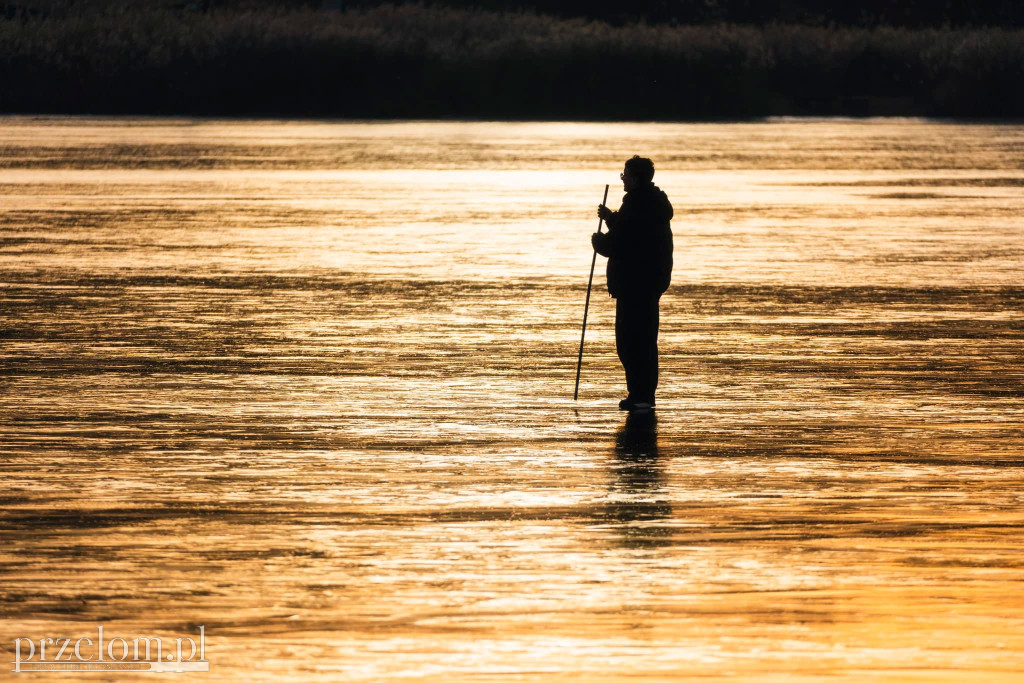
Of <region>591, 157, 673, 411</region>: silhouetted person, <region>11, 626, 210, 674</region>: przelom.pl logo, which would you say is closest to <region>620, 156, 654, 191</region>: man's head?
<region>591, 157, 673, 411</region>: silhouetted person

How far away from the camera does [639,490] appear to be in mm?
8820

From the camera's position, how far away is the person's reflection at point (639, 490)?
797 centimetres

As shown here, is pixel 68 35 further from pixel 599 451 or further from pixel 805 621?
pixel 805 621

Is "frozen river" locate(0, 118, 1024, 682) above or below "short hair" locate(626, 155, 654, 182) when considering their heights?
below

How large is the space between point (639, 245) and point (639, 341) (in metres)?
0.56

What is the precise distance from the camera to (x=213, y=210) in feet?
79.6

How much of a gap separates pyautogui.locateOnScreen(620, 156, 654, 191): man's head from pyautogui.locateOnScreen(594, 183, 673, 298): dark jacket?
0.11ft

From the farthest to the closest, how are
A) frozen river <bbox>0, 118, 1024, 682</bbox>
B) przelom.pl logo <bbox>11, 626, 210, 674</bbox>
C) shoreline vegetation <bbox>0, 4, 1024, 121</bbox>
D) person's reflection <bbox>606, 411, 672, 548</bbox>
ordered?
1. shoreline vegetation <bbox>0, 4, 1024, 121</bbox>
2. person's reflection <bbox>606, 411, 672, 548</bbox>
3. frozen river <bbox>0, 118, 1024, 682</bbox>
4. przelom.pl logo <bbox>11, 626, 210, 674</bbox>

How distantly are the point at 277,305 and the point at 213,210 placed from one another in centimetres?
889

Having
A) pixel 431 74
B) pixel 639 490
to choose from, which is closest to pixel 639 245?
pixel 639 490

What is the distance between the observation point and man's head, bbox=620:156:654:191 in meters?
10.7

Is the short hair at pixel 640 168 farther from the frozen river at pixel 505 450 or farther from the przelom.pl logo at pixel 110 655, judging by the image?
the przelom.pl logo at pixel 110 655

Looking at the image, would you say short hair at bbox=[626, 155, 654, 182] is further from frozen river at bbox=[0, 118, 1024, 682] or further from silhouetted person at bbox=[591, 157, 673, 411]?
frozen river at bbox=[0, 118, 1024, 682]

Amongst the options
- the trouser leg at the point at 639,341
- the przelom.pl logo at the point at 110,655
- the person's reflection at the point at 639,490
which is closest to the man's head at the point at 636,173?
the trouser leg at the point at 639,341
